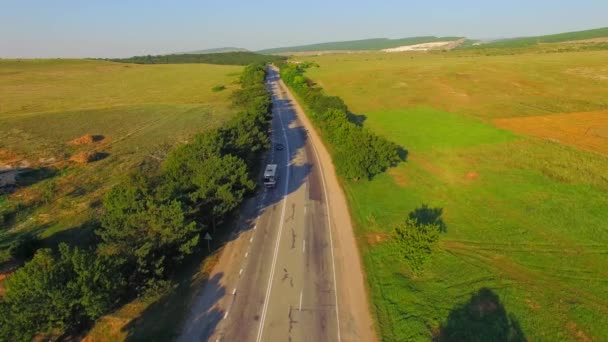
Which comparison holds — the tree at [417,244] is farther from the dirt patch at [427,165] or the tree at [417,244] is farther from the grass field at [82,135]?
the dirt patch at [427,165]

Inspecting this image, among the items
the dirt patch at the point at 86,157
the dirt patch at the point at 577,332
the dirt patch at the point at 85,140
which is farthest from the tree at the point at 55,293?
the dirt patch at the point at 85,140

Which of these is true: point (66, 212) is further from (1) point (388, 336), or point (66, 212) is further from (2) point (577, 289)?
(2) point (577, 289)

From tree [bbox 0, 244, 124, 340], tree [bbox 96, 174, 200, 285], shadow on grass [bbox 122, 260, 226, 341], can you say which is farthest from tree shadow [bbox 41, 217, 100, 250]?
tree [bbox 0, 244, 124, 340]

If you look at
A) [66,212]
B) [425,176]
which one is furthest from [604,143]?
[66,212]

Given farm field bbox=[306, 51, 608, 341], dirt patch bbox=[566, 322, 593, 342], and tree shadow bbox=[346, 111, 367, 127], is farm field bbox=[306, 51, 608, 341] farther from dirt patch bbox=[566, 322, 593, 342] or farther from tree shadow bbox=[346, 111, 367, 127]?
tree shadow bbox=[346, 111, 367, 127]

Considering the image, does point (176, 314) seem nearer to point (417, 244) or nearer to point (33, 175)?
point (417, 244)

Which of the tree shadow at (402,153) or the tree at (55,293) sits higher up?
the tree at (55,293)
